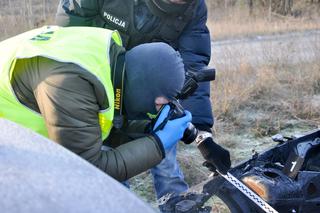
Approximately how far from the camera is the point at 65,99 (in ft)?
6.06

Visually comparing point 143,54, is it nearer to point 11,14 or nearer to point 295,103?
point 295,103

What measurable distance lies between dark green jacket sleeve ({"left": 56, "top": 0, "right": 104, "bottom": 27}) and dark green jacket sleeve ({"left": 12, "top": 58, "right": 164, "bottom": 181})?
3.44 ft

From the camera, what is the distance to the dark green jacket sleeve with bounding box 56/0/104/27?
115 inches

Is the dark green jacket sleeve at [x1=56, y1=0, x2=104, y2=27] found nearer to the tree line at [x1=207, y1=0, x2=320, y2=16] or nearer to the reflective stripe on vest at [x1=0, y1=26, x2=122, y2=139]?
the reflective stripe on vest at [x1=0, y1=26, x2=122, y2=139]

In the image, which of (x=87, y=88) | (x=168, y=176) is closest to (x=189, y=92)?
(x=168, y=176)

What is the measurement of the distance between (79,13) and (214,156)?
107cm

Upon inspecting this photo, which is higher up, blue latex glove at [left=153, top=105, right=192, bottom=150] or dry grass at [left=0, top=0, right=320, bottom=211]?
blue latex glove at [left=153, top=105, right=192, bottom=150]

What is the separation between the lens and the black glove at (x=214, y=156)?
2516 millimetres

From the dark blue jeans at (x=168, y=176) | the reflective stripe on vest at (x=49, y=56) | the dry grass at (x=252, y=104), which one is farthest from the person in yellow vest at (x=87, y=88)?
the dry grass at (x=252, y=104)

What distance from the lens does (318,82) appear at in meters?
6.27

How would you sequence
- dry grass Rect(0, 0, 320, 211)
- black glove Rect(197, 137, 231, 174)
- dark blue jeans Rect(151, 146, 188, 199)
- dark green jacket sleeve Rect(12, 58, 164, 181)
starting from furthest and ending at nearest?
dry grass Rect(0, 0, 320, 211) < dark blue jeans Rect(151, 146, 188, 199) < black glove Rect(197, 137, 231, 174) < dark green jacket sleeve Rect(12, 58, 164, 181)

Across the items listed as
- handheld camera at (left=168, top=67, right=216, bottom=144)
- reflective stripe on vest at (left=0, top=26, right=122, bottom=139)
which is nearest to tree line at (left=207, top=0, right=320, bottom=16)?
handheld camera at (left=168, top=67, right=216, bottom=144)

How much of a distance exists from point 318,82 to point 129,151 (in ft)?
14.9

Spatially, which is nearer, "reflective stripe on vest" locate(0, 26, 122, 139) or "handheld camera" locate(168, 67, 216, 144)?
"reflective stripe on vest" locate(0, 26, 122, 139)
